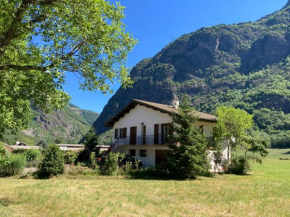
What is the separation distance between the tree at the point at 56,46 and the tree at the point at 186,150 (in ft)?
33.5

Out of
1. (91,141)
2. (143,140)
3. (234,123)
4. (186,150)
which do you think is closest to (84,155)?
(91,141)

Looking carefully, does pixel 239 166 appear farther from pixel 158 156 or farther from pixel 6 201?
pixel 6 201

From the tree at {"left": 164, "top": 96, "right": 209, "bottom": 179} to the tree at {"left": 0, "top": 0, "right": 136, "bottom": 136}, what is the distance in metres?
10.2

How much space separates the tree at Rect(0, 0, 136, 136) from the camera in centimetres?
704

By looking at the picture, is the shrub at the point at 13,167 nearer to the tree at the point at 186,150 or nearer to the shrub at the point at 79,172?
the shrub at the point at 79,172

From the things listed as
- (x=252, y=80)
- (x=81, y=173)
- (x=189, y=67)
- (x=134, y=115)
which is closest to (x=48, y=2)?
(x=81, y=173)

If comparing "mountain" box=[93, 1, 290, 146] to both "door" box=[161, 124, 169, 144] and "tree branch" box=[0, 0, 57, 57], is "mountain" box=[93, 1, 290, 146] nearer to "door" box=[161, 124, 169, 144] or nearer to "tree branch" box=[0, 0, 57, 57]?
"door" box=[161, 124, 169, 144]

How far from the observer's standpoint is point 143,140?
2617 centimetres

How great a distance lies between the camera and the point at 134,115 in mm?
28641

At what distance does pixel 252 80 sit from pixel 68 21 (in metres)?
157

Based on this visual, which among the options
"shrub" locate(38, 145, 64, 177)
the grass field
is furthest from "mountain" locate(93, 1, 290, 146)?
the grass field

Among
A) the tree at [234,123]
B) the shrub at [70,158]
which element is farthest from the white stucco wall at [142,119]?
the shrub at [70,158]

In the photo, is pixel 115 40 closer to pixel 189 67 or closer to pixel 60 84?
pixel 60 84

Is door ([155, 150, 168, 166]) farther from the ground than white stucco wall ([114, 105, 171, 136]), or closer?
closer
